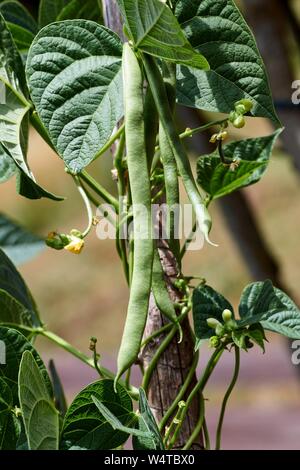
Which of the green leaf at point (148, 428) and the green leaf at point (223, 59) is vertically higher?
the green leaf at point (223, 59)

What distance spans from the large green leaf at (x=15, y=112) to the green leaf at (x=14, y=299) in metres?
0.10

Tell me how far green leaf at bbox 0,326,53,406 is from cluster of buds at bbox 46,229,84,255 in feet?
0.20

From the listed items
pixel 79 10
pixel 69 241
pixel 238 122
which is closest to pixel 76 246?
pixel 69 241

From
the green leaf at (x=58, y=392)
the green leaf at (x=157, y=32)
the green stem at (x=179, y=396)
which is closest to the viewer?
the green leaf at (x=157, y=32)

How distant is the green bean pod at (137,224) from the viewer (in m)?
0.44

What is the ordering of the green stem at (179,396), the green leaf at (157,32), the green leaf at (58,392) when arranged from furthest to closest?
the green leaf at (58,392) < the green stem at (179,396) < the green leaf at (157,32)

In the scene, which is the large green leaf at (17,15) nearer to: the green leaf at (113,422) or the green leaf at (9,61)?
the green leaf at (9,61)

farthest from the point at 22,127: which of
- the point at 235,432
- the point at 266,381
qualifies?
the point at 266,381

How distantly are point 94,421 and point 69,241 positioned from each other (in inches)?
4.4

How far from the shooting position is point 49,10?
64cm

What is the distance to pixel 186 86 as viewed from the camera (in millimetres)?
492

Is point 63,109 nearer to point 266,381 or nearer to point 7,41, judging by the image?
point 7,41

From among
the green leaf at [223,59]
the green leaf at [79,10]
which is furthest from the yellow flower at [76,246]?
the green leaf at [79,10]

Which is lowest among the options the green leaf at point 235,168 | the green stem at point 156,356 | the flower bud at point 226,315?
the green stem at point 156,356
